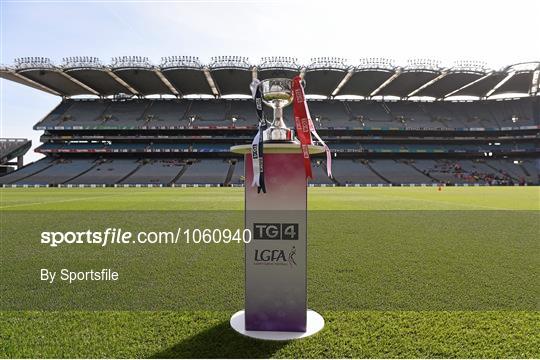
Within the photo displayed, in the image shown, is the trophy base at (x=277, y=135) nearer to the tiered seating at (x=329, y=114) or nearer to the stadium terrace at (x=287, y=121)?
the stadium terrace at (x=287, y=121)

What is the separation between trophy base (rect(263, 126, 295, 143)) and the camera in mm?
2680

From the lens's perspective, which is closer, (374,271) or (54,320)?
(54,320)

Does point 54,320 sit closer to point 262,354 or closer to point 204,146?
point 262,354

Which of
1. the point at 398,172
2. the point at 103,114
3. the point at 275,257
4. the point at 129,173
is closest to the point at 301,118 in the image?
the point at 275,257

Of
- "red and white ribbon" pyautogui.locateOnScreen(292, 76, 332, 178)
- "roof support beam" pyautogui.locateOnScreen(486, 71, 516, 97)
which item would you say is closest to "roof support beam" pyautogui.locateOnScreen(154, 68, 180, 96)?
"red and white ribbon" pyautogui.locateOnScreen(292, 76, 332, 178)

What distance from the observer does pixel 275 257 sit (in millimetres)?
2746

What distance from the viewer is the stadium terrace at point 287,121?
4325cm

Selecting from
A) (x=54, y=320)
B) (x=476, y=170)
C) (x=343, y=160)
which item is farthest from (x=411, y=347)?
(x=476, y=170)

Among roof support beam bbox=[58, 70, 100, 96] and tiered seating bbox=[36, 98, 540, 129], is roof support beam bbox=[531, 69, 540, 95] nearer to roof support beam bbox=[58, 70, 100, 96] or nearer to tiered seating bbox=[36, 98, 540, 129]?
tiered seating bbox=[36, 98, 540, 129]

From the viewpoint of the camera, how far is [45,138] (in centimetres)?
5241

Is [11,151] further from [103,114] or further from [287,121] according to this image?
[287,121]

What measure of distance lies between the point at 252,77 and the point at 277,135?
37.0 meters

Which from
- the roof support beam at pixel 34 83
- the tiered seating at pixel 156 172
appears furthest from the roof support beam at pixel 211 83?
the roof support beam at pixel 34 83

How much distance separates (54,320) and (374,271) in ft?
11.6
